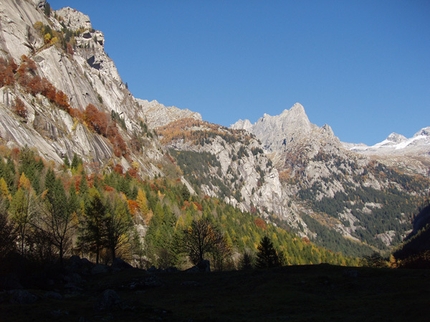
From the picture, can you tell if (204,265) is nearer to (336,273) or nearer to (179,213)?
(336,273)

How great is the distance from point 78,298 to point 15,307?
7.75 metres

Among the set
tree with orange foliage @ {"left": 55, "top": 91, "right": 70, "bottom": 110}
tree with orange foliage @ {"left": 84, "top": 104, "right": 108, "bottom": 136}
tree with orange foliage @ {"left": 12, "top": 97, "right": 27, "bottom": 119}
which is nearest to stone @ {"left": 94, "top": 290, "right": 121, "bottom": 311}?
tree with orange foliage @ {"left": 12, "top": 97, "right": 27, "bottom": 119}

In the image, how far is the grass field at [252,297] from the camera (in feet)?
79.9

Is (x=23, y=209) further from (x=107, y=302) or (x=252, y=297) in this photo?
(x=252, y=297)

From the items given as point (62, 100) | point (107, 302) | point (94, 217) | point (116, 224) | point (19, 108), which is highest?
point (62, 100)

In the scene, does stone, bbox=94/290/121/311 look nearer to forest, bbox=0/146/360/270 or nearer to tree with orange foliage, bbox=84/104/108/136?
forest, bbox=0/146/360/270

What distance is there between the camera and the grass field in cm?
2436

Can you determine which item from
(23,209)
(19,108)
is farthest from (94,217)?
(19,108)

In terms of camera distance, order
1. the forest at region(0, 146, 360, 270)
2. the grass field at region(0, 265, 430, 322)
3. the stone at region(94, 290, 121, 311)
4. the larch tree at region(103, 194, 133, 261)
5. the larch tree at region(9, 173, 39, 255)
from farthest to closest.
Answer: the larch tree at region(103, 194, 133, 261), the forest at region(0, 146, 360, 270), the larch tree at region(9, 173, 39, 255), the stone at region(94, 290, 121, 311), the grass field at region(0, 265, 430, 322)

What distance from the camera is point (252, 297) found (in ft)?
106

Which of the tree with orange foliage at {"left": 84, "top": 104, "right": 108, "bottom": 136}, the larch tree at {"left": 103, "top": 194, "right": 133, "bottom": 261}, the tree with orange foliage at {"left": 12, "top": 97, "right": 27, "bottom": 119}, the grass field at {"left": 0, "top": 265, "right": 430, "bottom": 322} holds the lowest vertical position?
the grass field at {"left": 0, "top": 265, "right": 430, "bottom": 322}

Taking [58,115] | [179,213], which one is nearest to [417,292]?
[179,213]

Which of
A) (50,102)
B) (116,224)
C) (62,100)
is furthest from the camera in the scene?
(62,100)

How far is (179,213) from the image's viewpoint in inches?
4946
